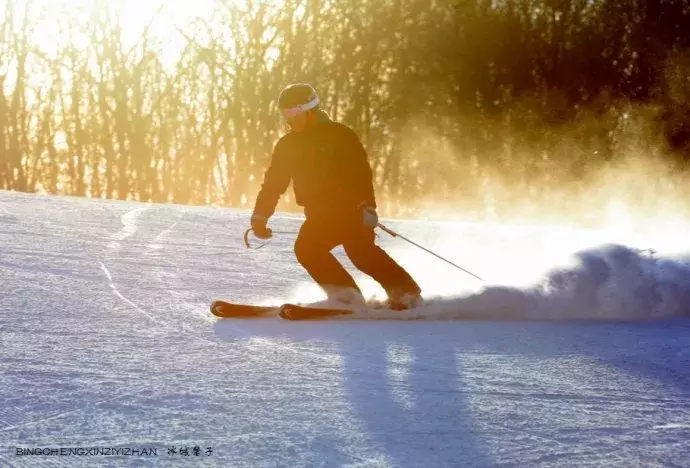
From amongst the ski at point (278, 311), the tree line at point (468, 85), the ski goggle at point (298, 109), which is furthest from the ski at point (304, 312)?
the tree line at point (468, 85)

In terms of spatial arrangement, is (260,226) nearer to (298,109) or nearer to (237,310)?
(237,310)

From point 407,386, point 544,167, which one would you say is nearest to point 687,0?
point 544,167

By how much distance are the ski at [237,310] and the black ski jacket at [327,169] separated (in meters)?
0.68

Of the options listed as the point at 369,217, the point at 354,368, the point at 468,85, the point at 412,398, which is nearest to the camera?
the point at 412,398

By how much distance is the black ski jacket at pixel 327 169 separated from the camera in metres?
7.98

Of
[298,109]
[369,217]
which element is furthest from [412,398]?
[298,109]

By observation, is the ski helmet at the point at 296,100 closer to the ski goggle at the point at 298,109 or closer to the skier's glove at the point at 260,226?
the ski goggle at the point at 298,109

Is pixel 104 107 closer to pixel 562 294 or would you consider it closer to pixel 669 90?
pixel 669 90

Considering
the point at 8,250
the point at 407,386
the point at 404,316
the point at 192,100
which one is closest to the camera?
the point at 407,386

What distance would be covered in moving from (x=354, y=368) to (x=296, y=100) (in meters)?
2.58

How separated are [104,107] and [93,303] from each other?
94.8ft

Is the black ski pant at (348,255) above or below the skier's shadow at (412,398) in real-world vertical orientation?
above

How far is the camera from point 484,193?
26.7 meters

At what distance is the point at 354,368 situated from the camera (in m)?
5.86
